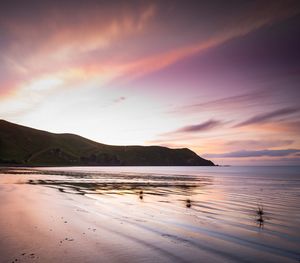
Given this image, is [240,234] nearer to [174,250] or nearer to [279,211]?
[174,250]

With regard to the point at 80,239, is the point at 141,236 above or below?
above

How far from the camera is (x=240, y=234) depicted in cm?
1705

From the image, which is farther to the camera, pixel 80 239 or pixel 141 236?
pixel 141 236

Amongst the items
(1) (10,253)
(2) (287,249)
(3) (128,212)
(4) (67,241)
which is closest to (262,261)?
(2) (287,249)

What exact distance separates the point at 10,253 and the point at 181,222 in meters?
11.7

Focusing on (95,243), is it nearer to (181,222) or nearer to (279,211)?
(181,222)

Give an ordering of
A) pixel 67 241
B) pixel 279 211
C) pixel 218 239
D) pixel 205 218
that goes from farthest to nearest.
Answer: pixel 279 211, pixel 205 218, pixel 218 239, pixel 67 241

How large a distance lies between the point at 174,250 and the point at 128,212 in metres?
11.9

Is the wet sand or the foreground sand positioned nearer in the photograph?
the foreground sand

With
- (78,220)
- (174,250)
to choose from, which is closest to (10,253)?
(174,250)

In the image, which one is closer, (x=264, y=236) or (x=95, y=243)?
(x=95, y=243)

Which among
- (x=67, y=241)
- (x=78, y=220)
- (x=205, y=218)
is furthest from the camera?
(x=205, y=218)

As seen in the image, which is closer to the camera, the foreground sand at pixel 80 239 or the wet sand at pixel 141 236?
the foreground sand at pixel 80 239

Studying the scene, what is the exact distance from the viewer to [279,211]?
27016 mm
